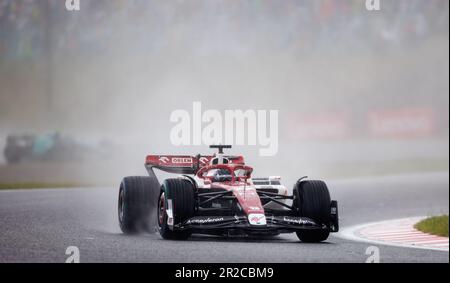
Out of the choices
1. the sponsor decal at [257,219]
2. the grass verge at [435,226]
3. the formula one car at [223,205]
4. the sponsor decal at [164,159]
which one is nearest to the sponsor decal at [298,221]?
the formula one car at [223,205]

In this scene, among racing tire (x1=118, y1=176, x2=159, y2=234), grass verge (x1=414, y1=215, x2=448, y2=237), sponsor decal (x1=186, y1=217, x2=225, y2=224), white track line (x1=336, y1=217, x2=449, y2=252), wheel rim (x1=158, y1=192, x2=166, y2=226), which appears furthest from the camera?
grass verge (x1=414, y1=215, x2=448, y2=237)

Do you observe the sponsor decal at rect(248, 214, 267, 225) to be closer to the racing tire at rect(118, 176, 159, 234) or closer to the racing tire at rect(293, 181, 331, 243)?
the racing tire at rect(293, 181, 331, 243)

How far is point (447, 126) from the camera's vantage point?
4038 centimetres

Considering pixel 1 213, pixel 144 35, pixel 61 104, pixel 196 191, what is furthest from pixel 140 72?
pixel 196 191

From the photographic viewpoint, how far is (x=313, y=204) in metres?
12.5

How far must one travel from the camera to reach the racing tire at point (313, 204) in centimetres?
1247

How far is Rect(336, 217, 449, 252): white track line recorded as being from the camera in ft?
44.1

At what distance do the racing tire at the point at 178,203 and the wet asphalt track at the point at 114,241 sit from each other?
232mm

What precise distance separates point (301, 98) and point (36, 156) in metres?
13.1

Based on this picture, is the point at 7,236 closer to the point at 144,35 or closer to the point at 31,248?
the point at 31,248

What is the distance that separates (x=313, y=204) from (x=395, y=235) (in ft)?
9.91

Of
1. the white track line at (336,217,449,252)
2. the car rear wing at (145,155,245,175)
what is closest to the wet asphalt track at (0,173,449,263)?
the white track line at (336,217,449,252)

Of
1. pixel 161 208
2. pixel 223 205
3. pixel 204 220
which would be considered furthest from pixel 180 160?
pixel 204 220

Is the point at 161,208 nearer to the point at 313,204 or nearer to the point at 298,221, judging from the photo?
the point at 298,221
